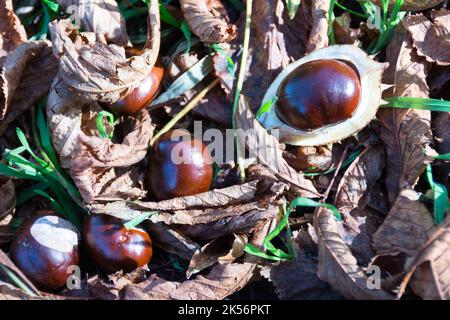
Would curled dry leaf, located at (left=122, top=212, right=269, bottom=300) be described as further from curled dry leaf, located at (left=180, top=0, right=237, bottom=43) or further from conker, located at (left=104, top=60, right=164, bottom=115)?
curled dry leaf, located at (left=180, top=0, right=237, bottom=43)

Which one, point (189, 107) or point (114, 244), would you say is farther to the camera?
point (189, 107)

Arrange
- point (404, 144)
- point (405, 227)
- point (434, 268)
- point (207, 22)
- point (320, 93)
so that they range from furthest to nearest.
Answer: point (207, 22) → point (404, 144) → point (320, 93) → point (405, 227) → point (434, 268)

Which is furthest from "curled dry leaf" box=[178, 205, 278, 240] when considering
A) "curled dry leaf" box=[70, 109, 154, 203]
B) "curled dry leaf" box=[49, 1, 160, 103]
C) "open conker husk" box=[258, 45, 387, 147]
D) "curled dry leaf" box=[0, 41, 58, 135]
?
"curled dry leaf" box=[0, 41, 58, 135]

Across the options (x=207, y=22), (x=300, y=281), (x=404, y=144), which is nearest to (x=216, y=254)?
(x=300, y=281)

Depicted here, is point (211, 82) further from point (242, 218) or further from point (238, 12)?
point (242, 218)

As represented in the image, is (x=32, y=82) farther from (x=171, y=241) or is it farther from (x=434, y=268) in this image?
(x=434, y=268)

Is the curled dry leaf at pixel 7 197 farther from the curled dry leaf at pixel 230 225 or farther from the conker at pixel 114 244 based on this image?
the curled dry leaf at pixel 230 225
